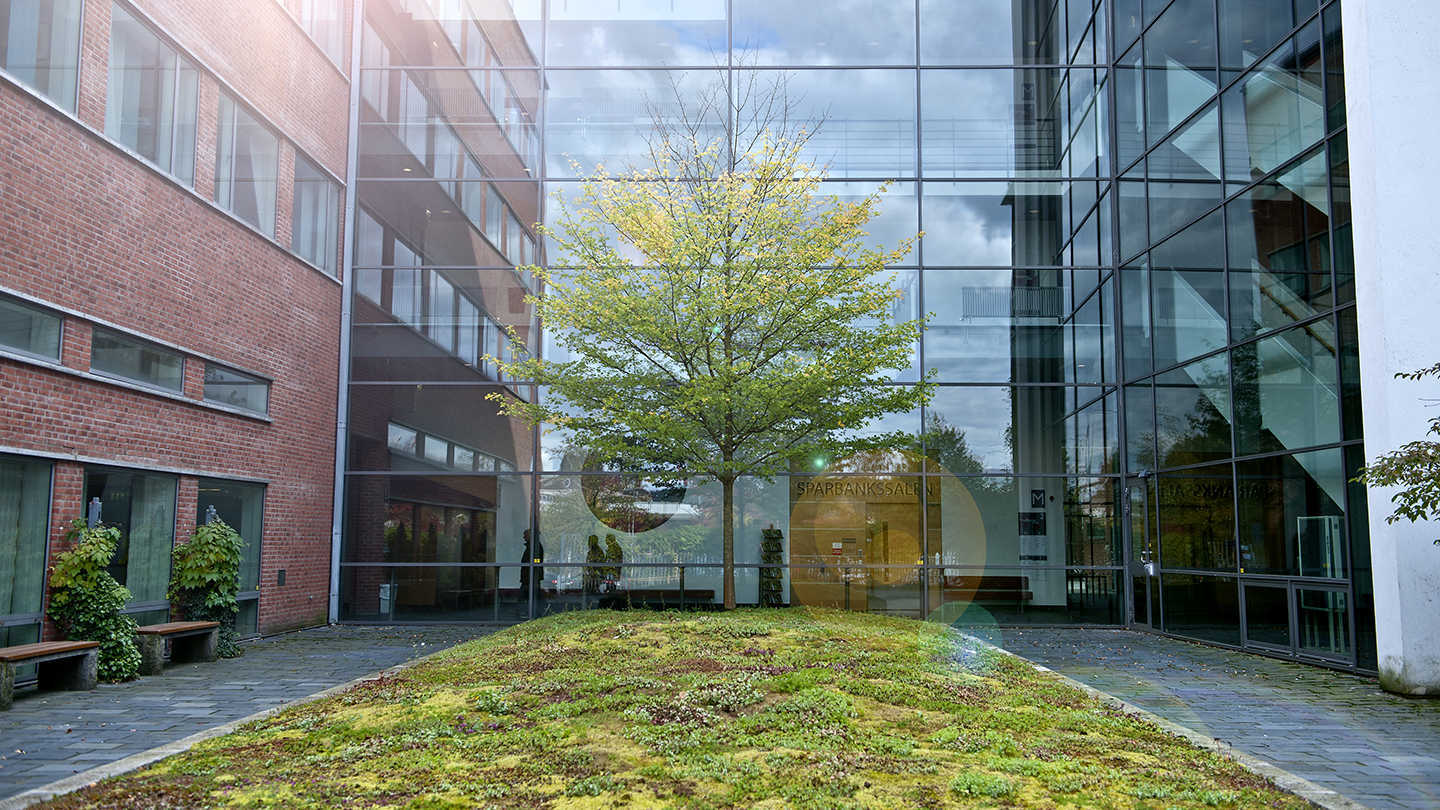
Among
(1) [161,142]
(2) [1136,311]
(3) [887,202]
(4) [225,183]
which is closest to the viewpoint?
(1) [161,142]

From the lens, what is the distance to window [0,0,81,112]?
10273 mm

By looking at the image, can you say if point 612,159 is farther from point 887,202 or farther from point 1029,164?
point 1029,164

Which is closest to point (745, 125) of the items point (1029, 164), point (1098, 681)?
point (1029, 164)

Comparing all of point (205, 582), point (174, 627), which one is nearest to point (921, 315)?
point (205, 582)

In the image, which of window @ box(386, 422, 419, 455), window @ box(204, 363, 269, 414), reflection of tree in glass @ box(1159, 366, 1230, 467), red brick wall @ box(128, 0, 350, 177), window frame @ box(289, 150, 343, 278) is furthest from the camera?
window @ box(386, 422, 419, 455)

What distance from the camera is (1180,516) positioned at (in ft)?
53.8

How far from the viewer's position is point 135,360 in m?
12.5

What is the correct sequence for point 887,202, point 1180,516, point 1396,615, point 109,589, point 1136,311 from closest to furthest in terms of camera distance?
point 1396,615 → point 109,589 → point 1180,516 → point 1136,311 → point 887,202

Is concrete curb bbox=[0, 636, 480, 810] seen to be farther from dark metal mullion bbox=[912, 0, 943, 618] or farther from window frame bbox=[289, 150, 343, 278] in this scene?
dark metal mullion bbox=[912, 0, 943, 618]

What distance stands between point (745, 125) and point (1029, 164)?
5.16 metres

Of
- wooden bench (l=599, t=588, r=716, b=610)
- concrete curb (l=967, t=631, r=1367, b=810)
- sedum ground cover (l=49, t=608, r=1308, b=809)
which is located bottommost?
concrete curb (l=967, t=631, r=1367, b=810)

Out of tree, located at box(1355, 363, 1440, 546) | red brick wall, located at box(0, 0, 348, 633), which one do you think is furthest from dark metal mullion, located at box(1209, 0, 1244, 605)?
red brick wall, located at box(0, 0, 348, 633)

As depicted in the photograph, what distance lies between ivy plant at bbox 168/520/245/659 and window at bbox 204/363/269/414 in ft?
6.45

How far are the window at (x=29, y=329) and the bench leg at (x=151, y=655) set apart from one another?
3.23 metres
